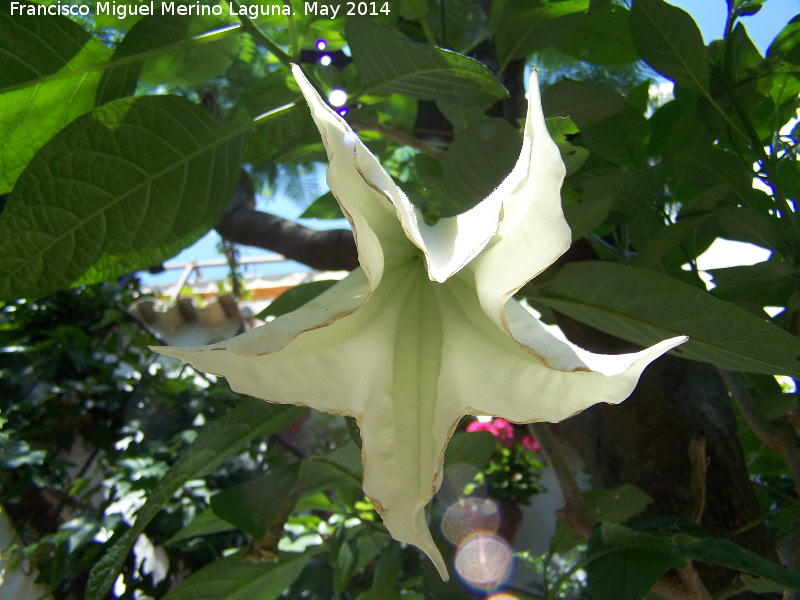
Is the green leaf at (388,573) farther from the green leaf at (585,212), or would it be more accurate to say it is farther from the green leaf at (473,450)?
the green leaf at (585,212)

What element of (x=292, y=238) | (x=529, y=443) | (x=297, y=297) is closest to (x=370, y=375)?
(x=297, y=297)

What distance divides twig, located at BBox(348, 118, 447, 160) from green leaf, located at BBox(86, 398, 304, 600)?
0.86 feet

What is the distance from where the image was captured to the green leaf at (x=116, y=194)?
0.35 metres

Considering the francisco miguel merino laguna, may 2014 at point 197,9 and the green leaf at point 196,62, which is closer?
the francisco miguel merino laguna, may 2014 at point 197,9

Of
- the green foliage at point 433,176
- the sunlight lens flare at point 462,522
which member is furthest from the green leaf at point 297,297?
the sunlight lens flare at point 462,522

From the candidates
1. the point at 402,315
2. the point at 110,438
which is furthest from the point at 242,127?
the point at 110,438

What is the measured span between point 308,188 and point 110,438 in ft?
2.71

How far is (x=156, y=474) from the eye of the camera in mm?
1080

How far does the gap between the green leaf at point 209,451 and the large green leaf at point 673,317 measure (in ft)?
0.66

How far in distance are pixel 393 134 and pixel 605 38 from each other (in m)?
0.21

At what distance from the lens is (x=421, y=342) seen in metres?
0.25

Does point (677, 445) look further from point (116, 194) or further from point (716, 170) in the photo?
point (116, 194)

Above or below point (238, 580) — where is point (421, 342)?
above

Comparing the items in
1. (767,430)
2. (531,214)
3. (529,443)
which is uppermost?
(531,214)
